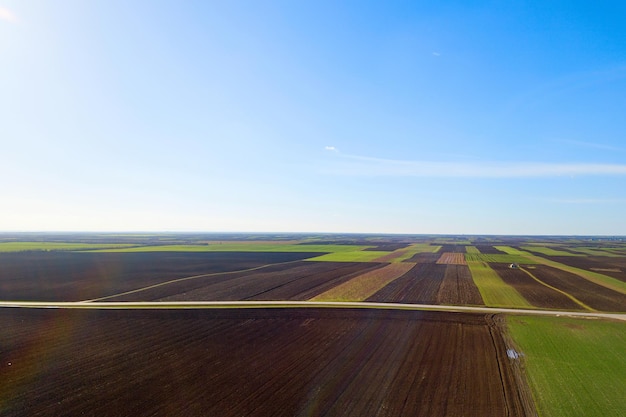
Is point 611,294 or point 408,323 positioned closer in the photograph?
point 408,323

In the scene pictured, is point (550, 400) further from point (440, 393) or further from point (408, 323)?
point (408, 323)

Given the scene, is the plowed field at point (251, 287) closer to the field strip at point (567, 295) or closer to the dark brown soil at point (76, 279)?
the dark brown soil at point (76, 279)

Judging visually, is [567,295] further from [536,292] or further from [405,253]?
[405,253]

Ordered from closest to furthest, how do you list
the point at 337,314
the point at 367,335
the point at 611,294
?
the point at 367,335, the point at 337,314, the point at 611,294

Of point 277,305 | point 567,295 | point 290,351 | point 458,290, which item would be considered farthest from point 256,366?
point 567,295

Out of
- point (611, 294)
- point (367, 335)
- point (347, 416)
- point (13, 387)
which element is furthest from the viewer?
point (611, 294)

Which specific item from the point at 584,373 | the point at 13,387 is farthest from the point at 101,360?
the point at 584,373
